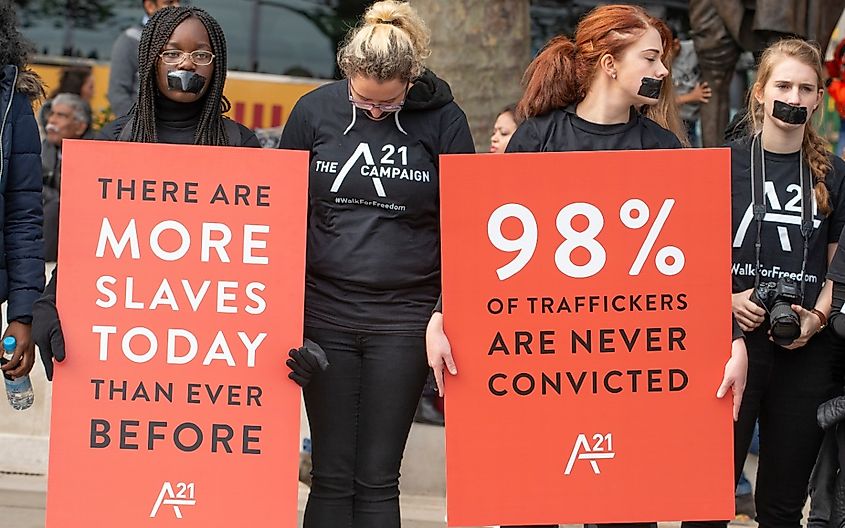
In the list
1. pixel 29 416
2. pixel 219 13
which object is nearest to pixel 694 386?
pixel 29 416

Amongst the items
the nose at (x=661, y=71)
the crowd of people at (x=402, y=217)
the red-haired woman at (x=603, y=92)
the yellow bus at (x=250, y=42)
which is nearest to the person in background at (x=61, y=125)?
the yellow bus at (x=250, y=42)

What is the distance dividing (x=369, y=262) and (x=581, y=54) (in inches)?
36.1

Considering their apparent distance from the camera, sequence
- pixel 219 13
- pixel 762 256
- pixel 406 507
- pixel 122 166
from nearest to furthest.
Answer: pixel 122 166, pixel 762 256, pixel 406 507, pixel 219 13

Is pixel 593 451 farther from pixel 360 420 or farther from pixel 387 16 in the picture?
pixel 387 16

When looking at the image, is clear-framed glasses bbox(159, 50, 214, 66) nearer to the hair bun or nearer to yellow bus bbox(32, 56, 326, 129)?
the hair bun

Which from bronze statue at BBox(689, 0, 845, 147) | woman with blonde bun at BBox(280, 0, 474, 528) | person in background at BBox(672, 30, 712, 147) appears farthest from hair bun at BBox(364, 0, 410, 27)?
person in background at BBox(672, 30, 712, 147)

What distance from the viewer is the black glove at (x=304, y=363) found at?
3988mm

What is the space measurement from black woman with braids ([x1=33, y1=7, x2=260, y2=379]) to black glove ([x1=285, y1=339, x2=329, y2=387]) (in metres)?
0.64

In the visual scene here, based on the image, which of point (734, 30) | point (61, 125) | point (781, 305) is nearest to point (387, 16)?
point (781, 305)

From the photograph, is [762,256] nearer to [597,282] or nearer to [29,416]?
[597,282]

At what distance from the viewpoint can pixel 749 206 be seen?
14.5 ft

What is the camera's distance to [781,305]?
4227 mm

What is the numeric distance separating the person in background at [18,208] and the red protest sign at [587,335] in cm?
122

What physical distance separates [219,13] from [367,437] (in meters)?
5.44
